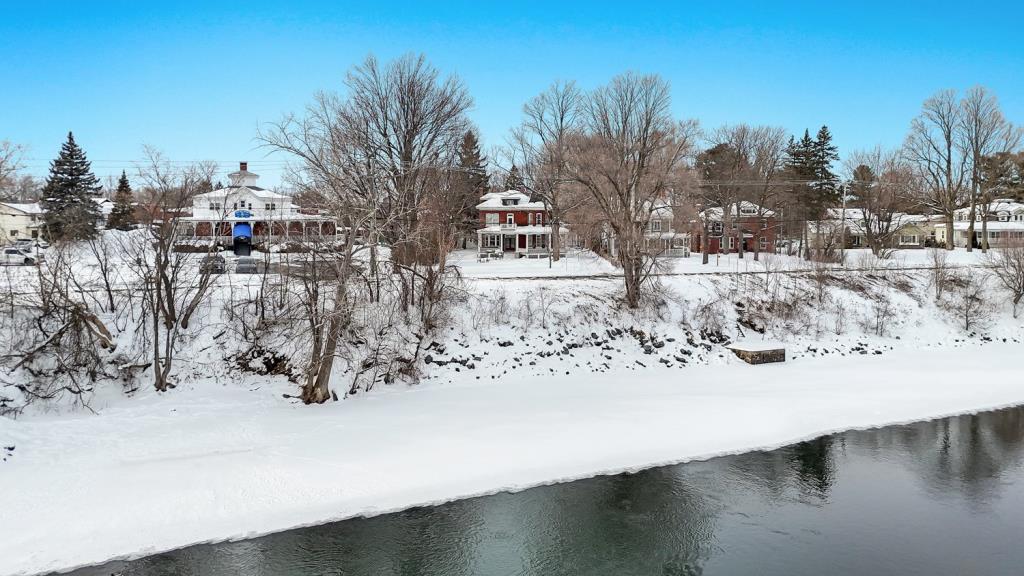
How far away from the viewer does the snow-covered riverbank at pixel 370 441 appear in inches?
466

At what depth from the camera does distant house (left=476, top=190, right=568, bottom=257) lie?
5979cm

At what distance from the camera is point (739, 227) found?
165ft

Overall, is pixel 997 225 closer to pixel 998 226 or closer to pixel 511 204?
pixel 998 226

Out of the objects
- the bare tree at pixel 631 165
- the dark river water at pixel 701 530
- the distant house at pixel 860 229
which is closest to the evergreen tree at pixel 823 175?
the distant house at pixel 860 229

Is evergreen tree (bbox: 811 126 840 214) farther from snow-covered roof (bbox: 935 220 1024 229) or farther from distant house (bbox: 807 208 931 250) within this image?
snow-covered roof (bbox: 935 220 1024 229)

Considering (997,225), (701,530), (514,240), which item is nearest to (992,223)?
(997,225)

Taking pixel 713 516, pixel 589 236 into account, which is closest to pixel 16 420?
pixel 713 516

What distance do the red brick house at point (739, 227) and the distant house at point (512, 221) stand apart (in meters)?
15.4

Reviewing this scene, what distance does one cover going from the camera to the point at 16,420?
15.8 m

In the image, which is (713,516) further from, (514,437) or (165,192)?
(165,192)

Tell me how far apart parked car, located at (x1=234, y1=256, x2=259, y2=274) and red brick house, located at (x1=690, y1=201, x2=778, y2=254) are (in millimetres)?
32290

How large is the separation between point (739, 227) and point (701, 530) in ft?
141

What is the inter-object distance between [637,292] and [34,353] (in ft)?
72.5

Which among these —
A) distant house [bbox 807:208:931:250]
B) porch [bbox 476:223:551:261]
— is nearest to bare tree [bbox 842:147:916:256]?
distant house [bbox 807:208:931:250]
